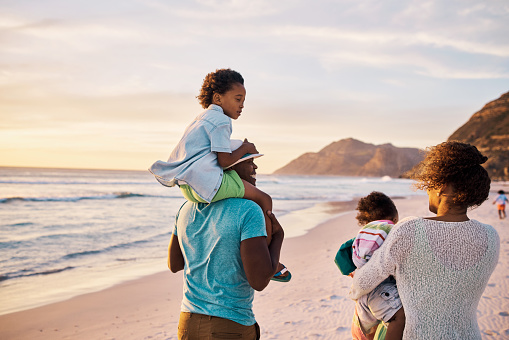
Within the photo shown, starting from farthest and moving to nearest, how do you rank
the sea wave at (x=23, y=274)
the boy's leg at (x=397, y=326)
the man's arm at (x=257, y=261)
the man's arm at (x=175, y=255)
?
the sea wave at (x=23, y=274)
the man's arm at (x=175, y=255)
the boy's leg at (x=397, y=326)
the man's arm at (x=257, y=261)

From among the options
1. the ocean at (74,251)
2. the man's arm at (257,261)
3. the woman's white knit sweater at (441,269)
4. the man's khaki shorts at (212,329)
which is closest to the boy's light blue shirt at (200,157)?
the man's arm at (257,261)

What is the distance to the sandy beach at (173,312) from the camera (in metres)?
4.70

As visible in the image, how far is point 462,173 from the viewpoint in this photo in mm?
1758

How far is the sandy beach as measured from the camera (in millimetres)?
4703

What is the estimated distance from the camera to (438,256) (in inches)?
65.9

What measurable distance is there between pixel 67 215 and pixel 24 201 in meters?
8.94

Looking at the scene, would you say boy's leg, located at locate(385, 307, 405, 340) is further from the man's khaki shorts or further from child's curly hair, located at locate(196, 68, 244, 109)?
child's curly hair, located at locate(196, 68, 244, 109)

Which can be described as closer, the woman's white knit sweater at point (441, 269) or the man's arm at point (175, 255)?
the woman's white knit sweater at point (441, 269)

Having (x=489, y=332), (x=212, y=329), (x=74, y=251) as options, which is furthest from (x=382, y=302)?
(x=74, y=251)

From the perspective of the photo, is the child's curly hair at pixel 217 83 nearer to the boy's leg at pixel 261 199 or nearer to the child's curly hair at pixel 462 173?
the boy's leg at pixel 261 199

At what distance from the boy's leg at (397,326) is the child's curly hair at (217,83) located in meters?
1.44

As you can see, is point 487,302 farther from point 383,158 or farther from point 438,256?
point 383,158

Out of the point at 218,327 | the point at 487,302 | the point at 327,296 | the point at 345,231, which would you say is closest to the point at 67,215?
the point at 345,231

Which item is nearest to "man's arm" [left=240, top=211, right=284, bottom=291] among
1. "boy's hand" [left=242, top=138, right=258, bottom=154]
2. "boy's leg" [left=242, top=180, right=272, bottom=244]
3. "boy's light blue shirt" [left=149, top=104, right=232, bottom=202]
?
"boy's leg" [left=242, top=180, right=272, bottom=244]
